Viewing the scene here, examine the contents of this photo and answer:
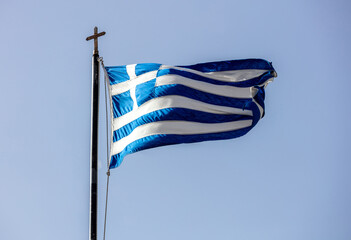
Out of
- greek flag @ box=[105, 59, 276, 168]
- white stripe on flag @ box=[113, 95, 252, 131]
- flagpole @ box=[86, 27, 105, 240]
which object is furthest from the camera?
white stripe on flag @ box=[113, 95, 252, 131]

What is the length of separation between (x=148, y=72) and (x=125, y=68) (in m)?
0.59

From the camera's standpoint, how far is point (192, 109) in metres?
14.8

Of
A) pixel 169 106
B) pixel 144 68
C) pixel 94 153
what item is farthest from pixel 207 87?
pixel 94 153

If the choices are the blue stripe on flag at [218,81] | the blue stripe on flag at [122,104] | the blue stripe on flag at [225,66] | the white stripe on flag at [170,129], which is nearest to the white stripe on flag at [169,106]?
the blue stripe on flag at [122,104]

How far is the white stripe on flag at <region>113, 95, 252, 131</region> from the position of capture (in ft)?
47.7

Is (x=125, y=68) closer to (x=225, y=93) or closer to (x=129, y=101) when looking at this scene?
(x=129, y=101)

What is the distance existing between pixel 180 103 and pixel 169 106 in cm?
30

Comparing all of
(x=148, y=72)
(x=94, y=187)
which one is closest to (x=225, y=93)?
(x=148, y=72)

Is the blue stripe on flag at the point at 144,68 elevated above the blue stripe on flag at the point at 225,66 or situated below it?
below

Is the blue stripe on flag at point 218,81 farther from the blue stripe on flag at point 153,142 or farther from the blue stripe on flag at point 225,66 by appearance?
the blue stripe on flag at point 153,142

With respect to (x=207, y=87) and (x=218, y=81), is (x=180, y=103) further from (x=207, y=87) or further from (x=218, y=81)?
(x=218, y=81)

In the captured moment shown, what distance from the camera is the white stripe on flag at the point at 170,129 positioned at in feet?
46.5

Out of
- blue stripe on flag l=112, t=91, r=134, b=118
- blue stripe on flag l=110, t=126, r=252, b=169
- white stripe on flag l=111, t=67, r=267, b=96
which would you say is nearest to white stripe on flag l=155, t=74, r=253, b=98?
white stripe on flag l=111, t=67, r=267, b=96

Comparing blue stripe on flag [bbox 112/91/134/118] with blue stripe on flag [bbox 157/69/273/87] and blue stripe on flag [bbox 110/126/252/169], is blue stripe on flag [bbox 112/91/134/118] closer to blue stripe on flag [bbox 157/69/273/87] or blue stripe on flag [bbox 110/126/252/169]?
blue stripe on flag [bbox 157/69/273/87]
